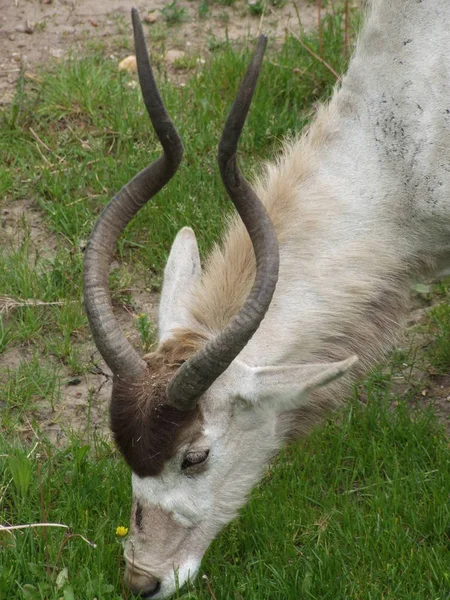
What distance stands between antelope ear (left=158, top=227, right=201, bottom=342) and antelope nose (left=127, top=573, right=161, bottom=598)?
41.0 inches

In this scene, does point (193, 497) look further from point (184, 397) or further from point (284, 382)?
point (284, 382)

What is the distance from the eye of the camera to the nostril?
467 centimetres

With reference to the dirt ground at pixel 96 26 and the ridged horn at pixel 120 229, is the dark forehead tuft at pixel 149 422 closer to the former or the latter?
the ridged horn at pixel 120 229

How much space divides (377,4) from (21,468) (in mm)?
2841

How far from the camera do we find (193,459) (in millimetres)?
4652

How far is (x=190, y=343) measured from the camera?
4.74 meters

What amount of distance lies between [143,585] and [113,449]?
1.17 meters

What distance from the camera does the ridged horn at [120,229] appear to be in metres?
4.45

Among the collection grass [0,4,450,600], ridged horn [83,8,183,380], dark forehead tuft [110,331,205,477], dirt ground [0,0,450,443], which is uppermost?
ridged horn [83,8,183,380]

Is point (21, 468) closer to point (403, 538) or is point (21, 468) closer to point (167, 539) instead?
point (167, 539)

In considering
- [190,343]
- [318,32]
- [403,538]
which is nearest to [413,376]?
[403,538]

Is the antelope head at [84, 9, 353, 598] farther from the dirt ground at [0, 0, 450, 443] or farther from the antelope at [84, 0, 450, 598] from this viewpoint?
the dirt ground at [0, 0, 450, 443]

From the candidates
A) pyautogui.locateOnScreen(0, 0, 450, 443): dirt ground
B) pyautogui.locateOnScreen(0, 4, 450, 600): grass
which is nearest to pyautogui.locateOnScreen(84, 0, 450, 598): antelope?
pyautogui.locateOnScreen(0, 4, 450, 600): grass

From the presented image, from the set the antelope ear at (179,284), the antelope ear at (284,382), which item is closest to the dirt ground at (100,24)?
the antelope ear at (179,284)
